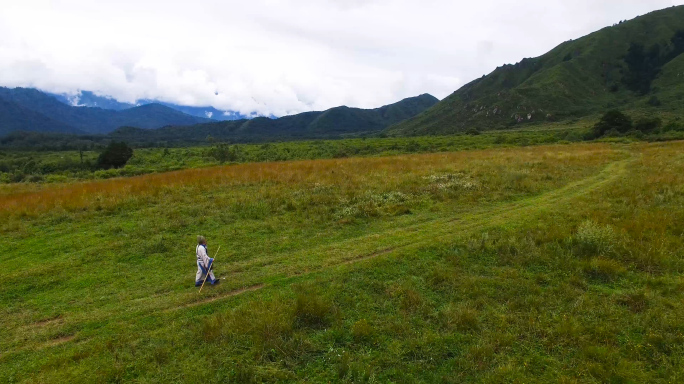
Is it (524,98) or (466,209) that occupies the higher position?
(524,98)

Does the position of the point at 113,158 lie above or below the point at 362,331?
above

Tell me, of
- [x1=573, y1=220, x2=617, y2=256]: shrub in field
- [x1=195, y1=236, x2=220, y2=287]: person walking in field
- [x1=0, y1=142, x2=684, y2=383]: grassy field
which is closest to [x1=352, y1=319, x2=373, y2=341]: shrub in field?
[x1=0, y1=142, x2=684, y2=383]: grassy field

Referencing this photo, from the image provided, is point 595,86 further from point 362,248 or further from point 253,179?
point 362,248

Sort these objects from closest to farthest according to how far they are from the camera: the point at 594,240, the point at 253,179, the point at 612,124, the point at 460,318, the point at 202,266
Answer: the point at 460,318
the point at 202,266
the point at 594,240
the point at 253,179
the point at 612,124

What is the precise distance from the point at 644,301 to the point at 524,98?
563 feet

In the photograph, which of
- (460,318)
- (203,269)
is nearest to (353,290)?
(460,318)

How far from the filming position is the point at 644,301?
779 centimetres

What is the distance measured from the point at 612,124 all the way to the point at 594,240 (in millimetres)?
70131

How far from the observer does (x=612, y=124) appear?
65.2m

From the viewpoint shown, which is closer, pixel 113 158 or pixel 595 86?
pixel 113 158

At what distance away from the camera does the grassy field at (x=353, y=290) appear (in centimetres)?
632

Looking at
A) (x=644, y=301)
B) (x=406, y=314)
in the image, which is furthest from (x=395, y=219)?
(x=644, y=301)

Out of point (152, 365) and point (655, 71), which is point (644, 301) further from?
point (655, 71)

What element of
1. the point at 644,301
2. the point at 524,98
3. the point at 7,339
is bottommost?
the point at 644,301
